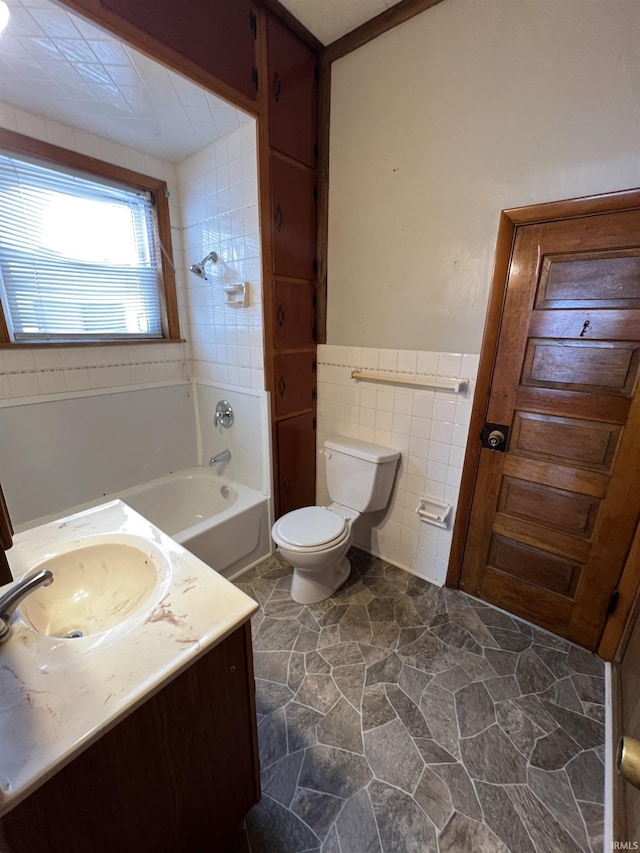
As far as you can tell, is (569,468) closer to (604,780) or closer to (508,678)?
(508,678)

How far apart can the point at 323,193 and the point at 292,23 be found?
68cm

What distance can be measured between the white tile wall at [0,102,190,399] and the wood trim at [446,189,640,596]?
6.18 ft

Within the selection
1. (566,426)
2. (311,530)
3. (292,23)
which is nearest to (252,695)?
(311,530)

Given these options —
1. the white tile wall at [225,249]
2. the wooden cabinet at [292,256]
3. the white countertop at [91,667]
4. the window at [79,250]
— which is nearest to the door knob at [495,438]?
the wooden cabinet at [292,256]

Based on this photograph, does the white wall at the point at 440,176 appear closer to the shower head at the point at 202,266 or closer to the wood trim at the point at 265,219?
the wood trim at the point at 265,219

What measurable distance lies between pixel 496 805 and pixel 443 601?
2.76 ft

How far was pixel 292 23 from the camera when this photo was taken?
167 centimetres

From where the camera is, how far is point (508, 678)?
59.5 inches

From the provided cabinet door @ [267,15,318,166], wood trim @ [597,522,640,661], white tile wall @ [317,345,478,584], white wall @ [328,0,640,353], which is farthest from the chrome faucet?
wood trim @ [597,522,640,661]

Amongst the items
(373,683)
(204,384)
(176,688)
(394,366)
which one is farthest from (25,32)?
(373,683)

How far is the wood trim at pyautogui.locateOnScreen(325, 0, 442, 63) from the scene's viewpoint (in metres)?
1.54

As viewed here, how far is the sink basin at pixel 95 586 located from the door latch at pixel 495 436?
1.45 metres

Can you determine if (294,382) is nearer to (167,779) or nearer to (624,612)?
(167,779)

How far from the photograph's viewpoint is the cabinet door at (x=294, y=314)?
199 cm
